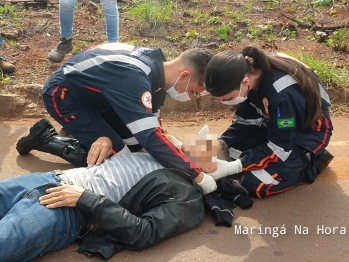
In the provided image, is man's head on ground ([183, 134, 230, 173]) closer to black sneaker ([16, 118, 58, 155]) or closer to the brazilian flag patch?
the brazilian flag patch

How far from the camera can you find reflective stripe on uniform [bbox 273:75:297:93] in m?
2.83

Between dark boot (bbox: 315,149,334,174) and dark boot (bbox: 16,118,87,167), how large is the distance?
1.51 m

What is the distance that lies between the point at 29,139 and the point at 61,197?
1159 mm

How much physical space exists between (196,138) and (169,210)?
47 centimetres

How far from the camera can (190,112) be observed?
442 cm

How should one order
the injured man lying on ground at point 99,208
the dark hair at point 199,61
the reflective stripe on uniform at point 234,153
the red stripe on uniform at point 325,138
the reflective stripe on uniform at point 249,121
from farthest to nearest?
the reflective stripe on uniform at point 234,153
the reflective stripe on uniform at point 249,121
the red stripe on uniform at point 325,138
the dark hair at point 199,61
the injured man lying on ground at point 99,208

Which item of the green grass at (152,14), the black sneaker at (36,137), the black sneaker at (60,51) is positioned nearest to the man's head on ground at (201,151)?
the black sneaker at (36,137)

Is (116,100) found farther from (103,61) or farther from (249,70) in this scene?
(249,70)

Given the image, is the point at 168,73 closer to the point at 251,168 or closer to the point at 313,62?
the point at 251,168

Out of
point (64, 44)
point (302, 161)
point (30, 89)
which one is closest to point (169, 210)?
point (302, 161)

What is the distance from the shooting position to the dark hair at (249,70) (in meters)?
2.71

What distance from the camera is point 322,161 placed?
3227 millimetres

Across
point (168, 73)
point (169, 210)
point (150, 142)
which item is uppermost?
point (168, 73)

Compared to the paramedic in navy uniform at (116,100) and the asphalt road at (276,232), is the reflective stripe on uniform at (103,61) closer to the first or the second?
the paramedic in navy uniform at (116,100)
